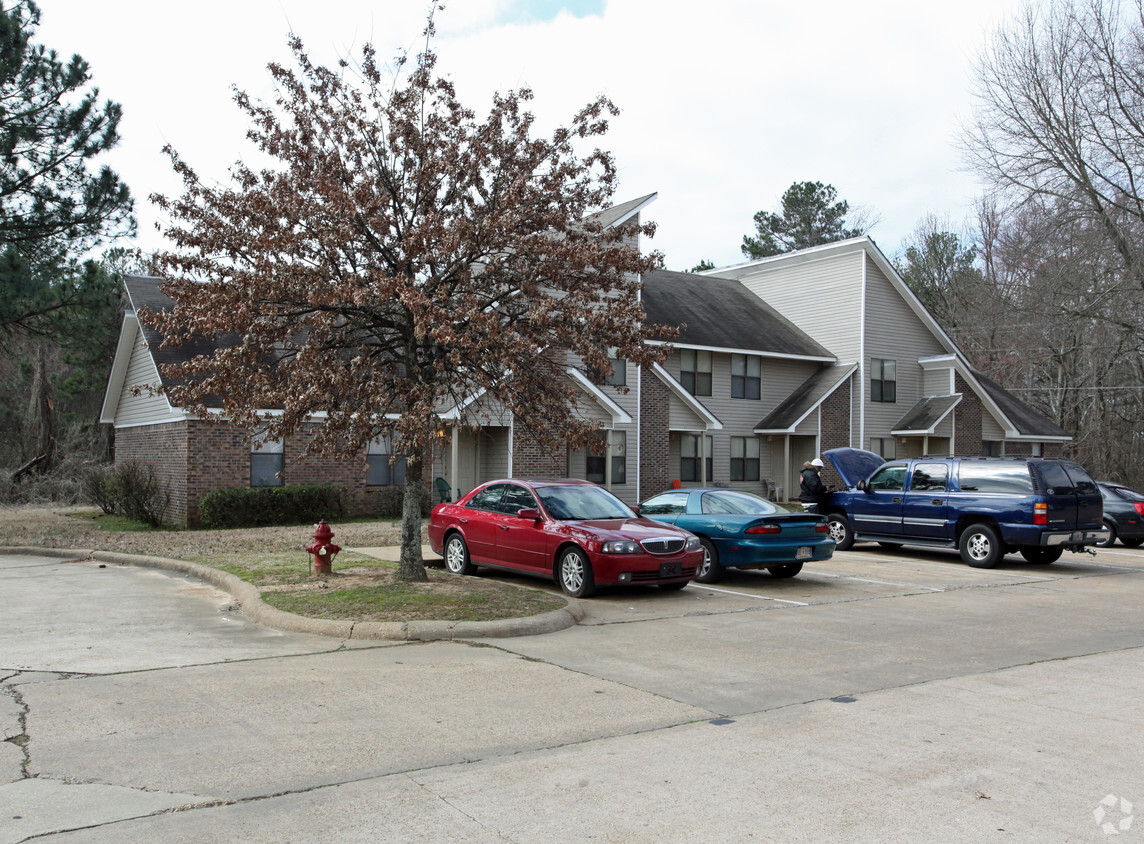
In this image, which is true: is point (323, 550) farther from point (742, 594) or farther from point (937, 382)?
point (937, 382)

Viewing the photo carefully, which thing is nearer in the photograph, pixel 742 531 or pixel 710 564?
pixel 742 531

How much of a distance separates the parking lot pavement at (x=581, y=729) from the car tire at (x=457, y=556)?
306 cm

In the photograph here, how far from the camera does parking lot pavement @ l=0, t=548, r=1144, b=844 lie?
4859 mm

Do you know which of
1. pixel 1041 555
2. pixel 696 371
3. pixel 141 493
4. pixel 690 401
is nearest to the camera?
pixel 1041 555

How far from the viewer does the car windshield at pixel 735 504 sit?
1415 centimetres

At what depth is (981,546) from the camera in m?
16.5

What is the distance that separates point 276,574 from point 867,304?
25984 millimetres

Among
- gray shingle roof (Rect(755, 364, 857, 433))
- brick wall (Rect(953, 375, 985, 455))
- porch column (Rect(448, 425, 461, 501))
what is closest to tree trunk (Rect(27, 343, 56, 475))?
porch column (Rect(448, 425, 461, 501))

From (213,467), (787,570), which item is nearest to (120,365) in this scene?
(213,467)

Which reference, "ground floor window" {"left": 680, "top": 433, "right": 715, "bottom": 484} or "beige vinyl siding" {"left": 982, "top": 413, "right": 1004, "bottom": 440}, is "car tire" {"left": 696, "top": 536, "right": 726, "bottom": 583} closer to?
"ground floor window" {"left": 680, "top": 433, "right": 715, "bottom": 484}

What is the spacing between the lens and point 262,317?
1091cm

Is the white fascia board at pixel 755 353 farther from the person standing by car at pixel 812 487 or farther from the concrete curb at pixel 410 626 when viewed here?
the concrete curb at pixel 410 626

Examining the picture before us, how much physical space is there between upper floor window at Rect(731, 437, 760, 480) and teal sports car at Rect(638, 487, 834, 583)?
18.3 metres

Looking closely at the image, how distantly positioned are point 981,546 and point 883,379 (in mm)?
18892
